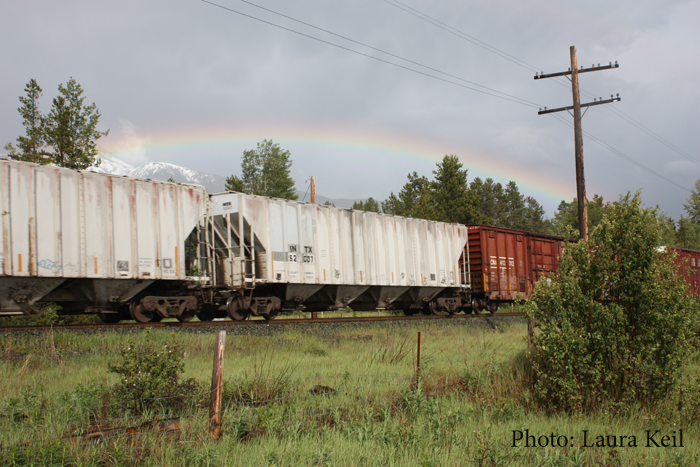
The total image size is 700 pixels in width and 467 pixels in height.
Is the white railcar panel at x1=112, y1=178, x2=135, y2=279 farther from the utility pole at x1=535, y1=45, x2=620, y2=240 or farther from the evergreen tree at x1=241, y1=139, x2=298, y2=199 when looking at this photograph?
the evergreen tree at x1=241, y1=139, x2=298, y2=199

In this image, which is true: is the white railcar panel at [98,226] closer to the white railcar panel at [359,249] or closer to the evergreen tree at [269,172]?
the white railcar panel at [359,249]

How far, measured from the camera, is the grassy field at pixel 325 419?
5305mm

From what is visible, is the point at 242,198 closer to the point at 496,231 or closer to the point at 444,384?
the point at 444,384

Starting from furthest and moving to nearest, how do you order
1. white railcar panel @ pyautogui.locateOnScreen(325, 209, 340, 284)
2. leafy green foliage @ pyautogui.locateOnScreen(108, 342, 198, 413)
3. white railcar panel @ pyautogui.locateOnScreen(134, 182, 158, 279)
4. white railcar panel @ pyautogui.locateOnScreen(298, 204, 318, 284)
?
white railcar panel @ pyautogui.locateOnScreen(325, 209, 340, 284) → white railcar panel @ pyautogui.locateOnScreen(298, 204, 318, 284) → white railcar panel @ pyautogui.locateOnScreen(134, 182, 158, 279) → leafy green foliage @ pyautogui.locateOnScreen(108, 342, 198, 413)

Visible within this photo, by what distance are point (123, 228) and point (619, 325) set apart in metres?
11.3

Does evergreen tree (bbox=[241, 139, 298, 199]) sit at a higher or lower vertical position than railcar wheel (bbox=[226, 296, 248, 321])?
higher

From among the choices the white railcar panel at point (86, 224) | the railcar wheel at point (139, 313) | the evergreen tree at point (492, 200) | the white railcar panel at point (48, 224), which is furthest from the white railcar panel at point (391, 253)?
the evergreen tree at point (492, 200)

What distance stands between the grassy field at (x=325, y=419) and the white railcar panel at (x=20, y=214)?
5.32 feet

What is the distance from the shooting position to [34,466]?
469cm

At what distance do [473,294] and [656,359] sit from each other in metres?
16.1

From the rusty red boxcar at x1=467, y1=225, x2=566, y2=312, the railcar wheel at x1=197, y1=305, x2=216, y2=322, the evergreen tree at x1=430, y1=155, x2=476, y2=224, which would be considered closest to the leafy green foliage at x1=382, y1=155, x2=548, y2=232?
the evergreen tree at x1=430, y1=155, x2=476, y2=224

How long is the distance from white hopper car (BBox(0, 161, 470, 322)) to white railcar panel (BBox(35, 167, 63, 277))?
23mm

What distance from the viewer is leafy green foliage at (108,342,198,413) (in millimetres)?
7016

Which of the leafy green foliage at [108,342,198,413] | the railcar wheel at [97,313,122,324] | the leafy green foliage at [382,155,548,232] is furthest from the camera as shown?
the leafy green foliage at [382,155,548,232]
